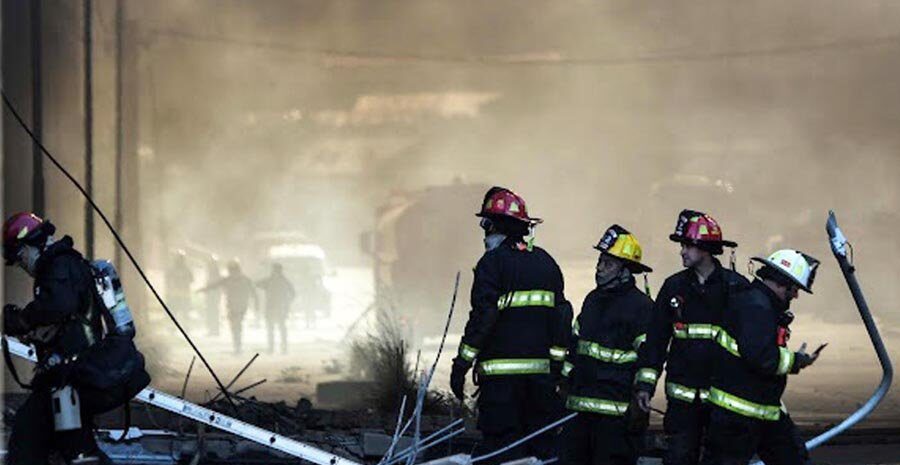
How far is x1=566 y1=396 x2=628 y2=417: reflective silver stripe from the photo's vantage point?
26.6 ft

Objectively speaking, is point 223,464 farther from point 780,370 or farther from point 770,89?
point 770,89

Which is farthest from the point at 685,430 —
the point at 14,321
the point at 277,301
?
the point at 277,301

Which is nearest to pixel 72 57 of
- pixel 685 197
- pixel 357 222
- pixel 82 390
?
pixel 357 222

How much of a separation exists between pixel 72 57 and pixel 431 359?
391 centimetres

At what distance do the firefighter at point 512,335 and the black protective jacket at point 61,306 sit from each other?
1.89 m

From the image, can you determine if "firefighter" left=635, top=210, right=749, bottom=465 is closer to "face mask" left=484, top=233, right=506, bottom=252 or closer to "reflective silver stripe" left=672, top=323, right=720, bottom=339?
"reflective silver stripe" left=672, top=323, right=720, bottom=339

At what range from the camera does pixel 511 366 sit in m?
8.11

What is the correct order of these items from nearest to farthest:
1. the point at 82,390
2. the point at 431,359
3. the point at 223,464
Result: the point at 82,390 → the point at 223,464 → the point at 431,359

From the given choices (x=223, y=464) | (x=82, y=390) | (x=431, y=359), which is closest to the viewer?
(x=82, y=390)

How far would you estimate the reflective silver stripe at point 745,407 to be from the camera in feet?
24.0

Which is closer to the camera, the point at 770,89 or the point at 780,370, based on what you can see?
the point at 780,370

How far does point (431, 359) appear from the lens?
42.1ft

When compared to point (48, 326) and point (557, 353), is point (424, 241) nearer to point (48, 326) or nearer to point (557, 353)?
point (557, 353)

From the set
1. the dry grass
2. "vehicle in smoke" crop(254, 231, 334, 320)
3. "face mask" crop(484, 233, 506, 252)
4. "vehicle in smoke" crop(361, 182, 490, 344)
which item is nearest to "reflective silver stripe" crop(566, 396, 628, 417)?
"face mask" crop(484, 233, 506, 252)
